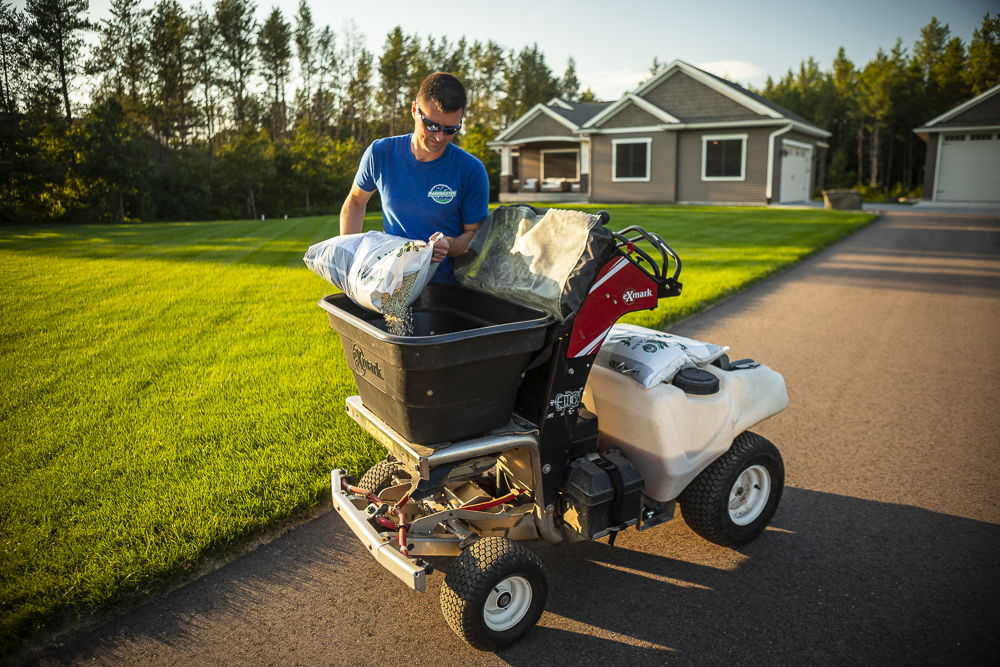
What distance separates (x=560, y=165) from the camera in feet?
115

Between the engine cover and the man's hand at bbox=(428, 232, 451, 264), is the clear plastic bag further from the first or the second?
the engine cover

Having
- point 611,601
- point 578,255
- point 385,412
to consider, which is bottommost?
point 611,601

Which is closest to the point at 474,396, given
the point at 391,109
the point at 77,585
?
the point at 77,585

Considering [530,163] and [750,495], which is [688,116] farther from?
[750,495]

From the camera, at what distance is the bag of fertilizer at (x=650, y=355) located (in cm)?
295

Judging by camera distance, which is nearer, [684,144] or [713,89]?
[713,89]

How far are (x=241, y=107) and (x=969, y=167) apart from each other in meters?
41.8

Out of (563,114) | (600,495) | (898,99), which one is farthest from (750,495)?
(898,99)

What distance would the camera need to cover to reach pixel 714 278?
1006cm

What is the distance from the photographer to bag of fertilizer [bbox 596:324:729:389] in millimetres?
2945

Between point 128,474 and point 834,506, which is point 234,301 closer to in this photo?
point 128,474

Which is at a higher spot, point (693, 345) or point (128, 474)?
point (693, 345)

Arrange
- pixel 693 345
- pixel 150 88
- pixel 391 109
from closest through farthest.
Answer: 1. pixel 693 345
2. pixel 150 88
3. pixel 391 109

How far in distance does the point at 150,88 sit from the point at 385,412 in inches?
1626
